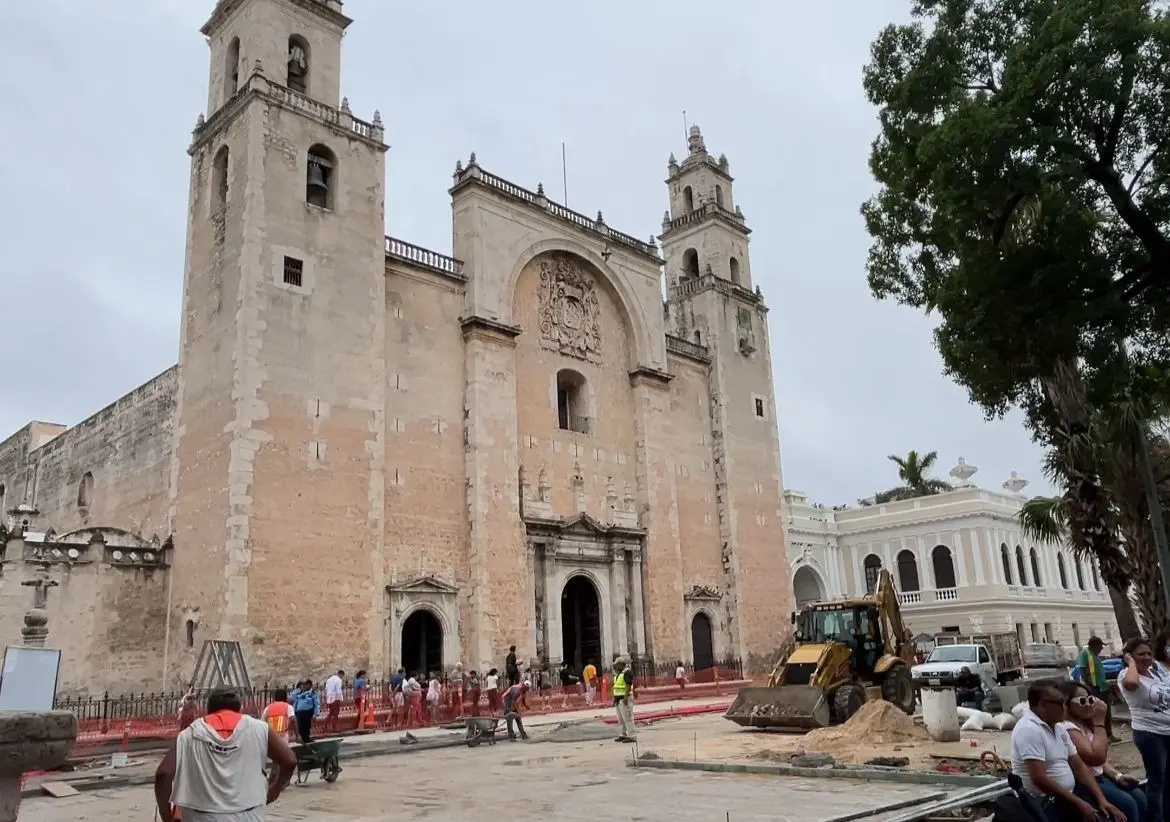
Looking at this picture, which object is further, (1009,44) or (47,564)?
(47,564)

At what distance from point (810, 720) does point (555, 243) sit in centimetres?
1758

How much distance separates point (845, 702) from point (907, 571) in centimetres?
2671

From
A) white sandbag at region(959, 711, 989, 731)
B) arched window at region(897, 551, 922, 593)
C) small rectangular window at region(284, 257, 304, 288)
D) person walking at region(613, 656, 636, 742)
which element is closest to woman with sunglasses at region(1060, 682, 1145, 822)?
white sandbag at region(959, 711, 989, 731)

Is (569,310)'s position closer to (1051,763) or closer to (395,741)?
(395,741)

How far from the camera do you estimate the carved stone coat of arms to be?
88.5 ft

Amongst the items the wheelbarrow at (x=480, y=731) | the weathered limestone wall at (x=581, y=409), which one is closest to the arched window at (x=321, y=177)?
the weathered limestone wall at (x=581, y=409)

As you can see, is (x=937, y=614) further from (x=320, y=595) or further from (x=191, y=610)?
(x=191, y=610)

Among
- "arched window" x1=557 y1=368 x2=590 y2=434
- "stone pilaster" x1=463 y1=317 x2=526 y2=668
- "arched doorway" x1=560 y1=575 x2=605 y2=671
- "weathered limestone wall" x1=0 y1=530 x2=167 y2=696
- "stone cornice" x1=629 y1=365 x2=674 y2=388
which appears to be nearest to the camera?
"weathered limestone wall" x1=0 y1=530 x2=167 y2=696

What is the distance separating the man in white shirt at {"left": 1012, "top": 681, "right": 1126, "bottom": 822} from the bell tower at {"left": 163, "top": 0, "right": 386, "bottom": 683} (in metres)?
16.0

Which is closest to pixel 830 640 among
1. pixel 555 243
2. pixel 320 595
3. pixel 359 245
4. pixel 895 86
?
pixel 895 86

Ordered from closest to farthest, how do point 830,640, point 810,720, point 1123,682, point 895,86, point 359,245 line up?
point 1123,682 < point 895,86 < point 810,720 < point 830,640 < point 359,245

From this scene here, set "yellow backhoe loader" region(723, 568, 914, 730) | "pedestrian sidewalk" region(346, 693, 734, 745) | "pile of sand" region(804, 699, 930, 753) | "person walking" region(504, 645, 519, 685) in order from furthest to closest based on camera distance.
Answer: "person walking" region(504, 645, 519, 685) → "pedestrian sidewalk" region(346, 693, 734, 745) → "yellow backhoe loader" region(723, 568, 914, 730) → "pile of sand" region(804, 699, 930, 753)

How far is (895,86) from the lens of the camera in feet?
38.8

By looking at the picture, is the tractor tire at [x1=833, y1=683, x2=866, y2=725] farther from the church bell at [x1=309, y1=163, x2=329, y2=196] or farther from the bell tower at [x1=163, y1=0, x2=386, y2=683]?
the church bell at [x1=309, y1=163, x2=329, y2=196]
